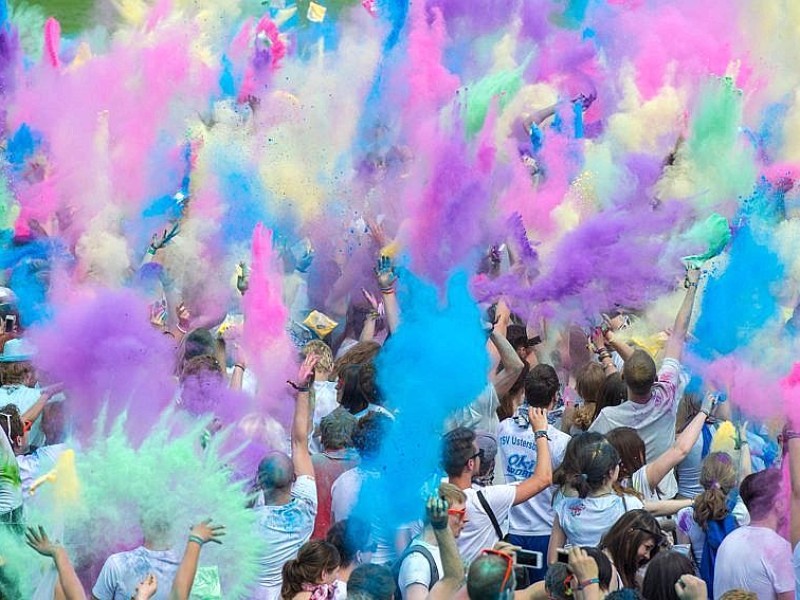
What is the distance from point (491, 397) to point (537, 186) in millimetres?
3255

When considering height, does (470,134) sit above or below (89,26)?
above

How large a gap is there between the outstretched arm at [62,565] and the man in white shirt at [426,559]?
108cm

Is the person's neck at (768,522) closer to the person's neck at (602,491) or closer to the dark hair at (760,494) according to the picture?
the dark hair at (760,494)

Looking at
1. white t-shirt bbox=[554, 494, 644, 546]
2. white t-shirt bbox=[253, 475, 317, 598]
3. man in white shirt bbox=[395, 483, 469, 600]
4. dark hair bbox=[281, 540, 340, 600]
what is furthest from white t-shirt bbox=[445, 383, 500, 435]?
dark hair bbox=[281, 540, 340, 600]

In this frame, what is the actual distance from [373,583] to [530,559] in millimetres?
1471

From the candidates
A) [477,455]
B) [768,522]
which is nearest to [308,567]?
[477,455]

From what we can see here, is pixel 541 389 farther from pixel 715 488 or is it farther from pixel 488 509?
pixel 488 509

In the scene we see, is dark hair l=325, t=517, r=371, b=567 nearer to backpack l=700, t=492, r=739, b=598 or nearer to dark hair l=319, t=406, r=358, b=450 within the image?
dark hair l=319, t=406, r=358, b=450

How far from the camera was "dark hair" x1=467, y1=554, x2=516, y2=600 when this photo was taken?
404 centimetres

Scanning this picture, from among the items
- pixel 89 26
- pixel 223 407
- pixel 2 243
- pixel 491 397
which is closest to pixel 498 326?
pixel 491 397

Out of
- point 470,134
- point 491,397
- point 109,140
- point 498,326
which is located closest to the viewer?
point 491,397

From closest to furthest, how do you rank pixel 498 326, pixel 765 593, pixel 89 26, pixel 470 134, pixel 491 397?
pixel 765 593
pixel 491 397
pixel 498 326
pixel 470 134
pixel 89 26

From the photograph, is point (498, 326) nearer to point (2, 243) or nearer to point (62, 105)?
point (2, 243)

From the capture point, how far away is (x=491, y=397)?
6500 mm
